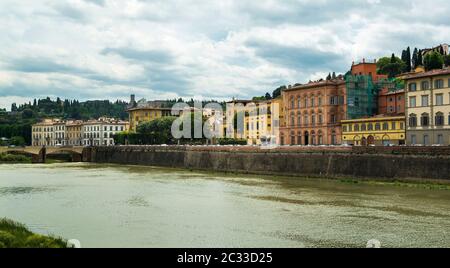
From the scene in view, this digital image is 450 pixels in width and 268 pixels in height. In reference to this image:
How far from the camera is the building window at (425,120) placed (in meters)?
55.5

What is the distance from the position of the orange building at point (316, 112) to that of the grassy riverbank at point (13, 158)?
49969 millimetres

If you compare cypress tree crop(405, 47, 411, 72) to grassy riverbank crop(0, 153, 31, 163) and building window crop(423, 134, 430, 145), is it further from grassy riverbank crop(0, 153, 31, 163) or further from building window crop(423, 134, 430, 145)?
grassy riverbank crop(0, 153, 31, 163)

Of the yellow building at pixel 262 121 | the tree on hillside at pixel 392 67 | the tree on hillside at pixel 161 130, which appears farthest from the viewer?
the tree on hillside at pixel 392 67

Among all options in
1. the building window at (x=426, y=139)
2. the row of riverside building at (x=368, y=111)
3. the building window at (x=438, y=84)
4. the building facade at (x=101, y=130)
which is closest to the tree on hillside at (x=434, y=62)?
the row of riverside building at (x=368, y=111)

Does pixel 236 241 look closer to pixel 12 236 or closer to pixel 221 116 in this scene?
pixel 12 236

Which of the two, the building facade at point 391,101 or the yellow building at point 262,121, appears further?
Answer: the yellow building at point 262,121

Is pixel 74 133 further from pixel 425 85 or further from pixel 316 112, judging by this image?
pixel 425 85

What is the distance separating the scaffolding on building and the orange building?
82 centimetres

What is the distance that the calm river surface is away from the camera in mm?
21641

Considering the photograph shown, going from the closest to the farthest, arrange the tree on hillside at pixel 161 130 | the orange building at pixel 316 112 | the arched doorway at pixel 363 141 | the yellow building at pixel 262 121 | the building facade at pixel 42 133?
the arched doorway at pixel 363 141 < the orange building at pixel 316 112 < the yellow building at pixel 262 121 < the tree on hillside at pixel 161 130 < the building facade at pixel 42 133

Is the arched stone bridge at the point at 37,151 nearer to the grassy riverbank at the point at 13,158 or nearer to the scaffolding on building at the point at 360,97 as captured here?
the grassy riverbank at the point at 13,158

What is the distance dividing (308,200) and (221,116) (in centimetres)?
7588

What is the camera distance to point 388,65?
10831 cm

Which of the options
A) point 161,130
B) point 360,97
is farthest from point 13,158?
point 360,97
